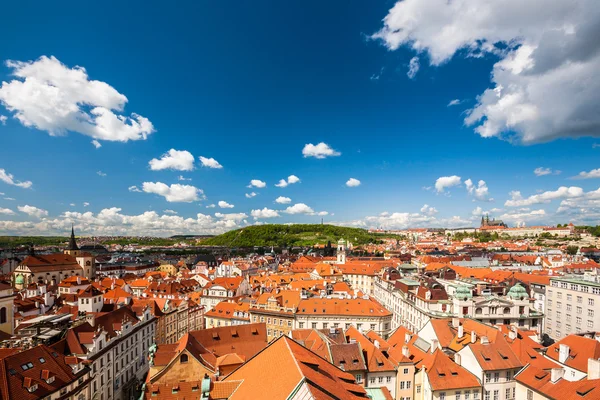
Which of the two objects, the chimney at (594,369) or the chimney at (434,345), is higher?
the chimney at (594,369)

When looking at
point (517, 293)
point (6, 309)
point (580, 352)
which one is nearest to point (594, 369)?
point (580, 352)

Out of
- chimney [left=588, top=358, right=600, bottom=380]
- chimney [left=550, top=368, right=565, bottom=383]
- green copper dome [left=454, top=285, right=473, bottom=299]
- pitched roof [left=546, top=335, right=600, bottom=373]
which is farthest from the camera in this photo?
green copper dome [left=454, top=285, right=473, bottom=299]

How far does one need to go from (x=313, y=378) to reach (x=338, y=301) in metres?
43.6

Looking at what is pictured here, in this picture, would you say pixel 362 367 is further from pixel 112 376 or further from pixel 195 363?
pixel 112 376

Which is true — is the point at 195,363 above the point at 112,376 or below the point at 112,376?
above

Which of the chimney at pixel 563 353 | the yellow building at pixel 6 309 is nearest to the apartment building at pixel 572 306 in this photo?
the chimney at pixel 563 353

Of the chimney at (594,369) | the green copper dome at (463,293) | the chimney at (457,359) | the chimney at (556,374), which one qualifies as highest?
the green copper dome at (463,293)

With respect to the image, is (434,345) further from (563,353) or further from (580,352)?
(580,352)

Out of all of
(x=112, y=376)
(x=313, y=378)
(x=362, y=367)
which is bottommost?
(x=112, y=376)

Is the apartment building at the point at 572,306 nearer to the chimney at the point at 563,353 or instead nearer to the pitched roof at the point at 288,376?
the chimney at the point at 563,353

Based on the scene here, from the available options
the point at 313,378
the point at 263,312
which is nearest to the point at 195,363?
the point at 313,378

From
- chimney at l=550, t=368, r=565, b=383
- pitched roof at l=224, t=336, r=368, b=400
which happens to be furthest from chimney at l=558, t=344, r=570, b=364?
pitched roof at l=224, t=336, r=368, b=400

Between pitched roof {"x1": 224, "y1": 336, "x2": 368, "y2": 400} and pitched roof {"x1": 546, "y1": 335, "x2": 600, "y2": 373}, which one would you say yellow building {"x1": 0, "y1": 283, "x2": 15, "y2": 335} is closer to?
pitched roof {"x1": 224, "y1": 336, "x2": 368, "y2": 400}

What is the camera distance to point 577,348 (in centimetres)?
3556
